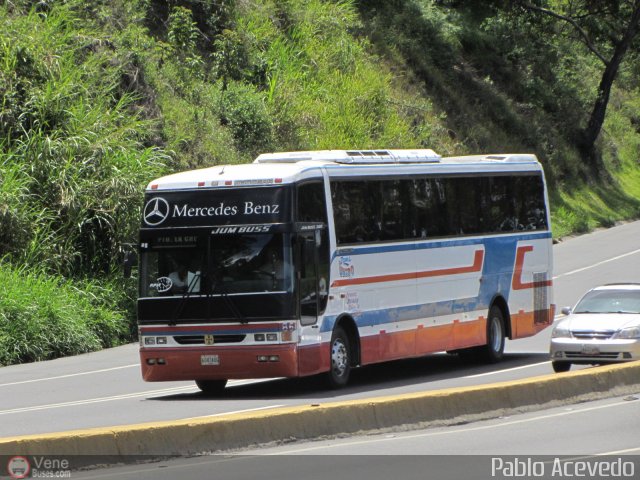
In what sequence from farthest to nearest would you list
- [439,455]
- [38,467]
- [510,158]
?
[510,158] → [439,455] → [38,467]

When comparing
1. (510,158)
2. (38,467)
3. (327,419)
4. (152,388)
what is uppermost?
(510,158)

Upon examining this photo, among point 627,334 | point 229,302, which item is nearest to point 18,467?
point 229,302

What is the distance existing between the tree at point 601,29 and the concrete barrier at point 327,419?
43.0 metres

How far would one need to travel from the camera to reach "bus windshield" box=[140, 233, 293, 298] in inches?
659

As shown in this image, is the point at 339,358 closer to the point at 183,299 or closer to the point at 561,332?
the point at 183,299

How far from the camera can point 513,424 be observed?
534 inches

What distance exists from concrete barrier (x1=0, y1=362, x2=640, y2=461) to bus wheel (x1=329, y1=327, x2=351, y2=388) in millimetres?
3695

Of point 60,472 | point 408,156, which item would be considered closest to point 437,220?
point 408,156

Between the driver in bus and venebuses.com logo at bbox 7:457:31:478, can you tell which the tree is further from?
venebuses.com logo at bbox 7:457:31:478

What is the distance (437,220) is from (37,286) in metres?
9.06

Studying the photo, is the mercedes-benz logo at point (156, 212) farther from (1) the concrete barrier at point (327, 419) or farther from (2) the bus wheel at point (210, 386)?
(1) the concrete barrier at point (327, 419)

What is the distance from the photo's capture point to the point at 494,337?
21.9 m

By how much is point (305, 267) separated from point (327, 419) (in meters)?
4.79

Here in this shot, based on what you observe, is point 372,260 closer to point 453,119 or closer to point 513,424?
point 513,424
